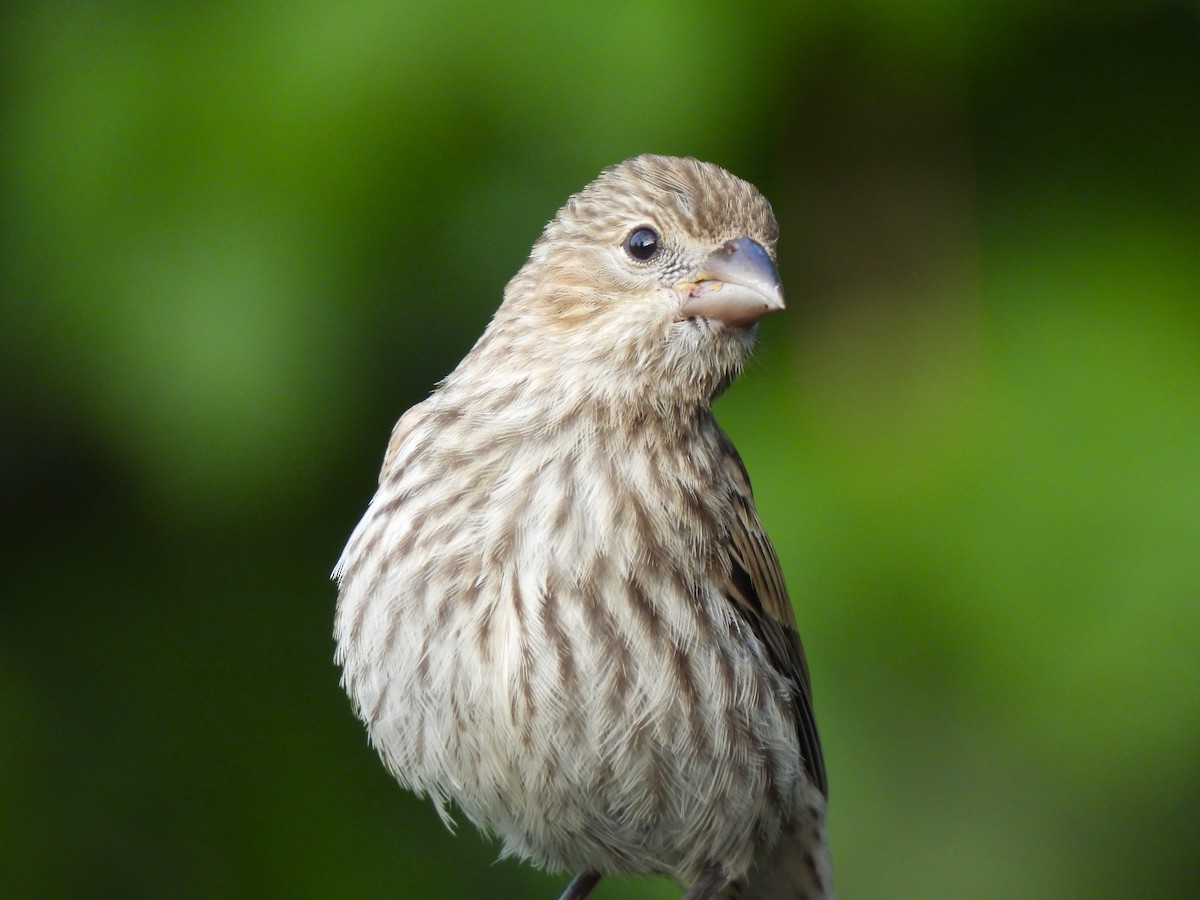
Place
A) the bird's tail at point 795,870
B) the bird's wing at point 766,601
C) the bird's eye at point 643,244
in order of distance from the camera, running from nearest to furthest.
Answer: the bird's eye at point 643,244 → the bird's wing at point 766,601 → the bird's tail at point 795,870

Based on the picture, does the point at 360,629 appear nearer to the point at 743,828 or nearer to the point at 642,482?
the point at 642,482

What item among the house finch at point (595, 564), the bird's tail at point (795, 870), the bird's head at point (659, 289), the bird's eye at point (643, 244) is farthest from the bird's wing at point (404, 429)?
the bird's tail at point (795, 870)

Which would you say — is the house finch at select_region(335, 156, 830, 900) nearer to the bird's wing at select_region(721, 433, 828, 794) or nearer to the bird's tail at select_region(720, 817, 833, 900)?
the bird's wing at select_region(721, 433, 828, 794)

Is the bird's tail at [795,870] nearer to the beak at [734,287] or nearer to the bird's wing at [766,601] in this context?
→ the bird's wing at [766,601]

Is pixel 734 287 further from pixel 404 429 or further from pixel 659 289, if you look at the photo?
pixel 404 429

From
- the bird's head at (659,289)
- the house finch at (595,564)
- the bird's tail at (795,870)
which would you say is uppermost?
the bird's head at (659,289)

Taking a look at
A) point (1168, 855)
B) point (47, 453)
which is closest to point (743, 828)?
point (1168, 855)

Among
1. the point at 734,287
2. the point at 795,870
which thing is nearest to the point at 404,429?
the point at 734,287
